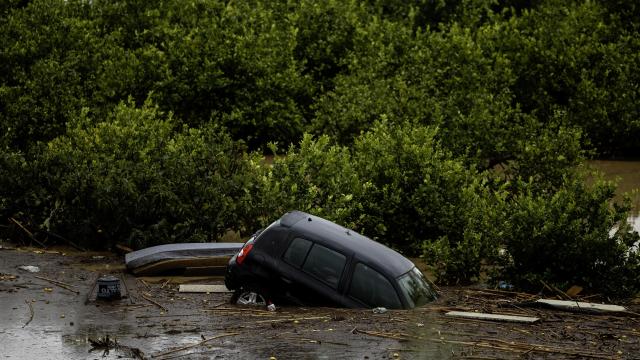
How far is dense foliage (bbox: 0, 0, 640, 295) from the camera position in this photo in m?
18.1

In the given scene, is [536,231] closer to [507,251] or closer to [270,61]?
[507,251]

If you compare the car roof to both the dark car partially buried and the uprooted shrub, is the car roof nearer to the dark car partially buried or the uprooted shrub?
the dark car partially buried

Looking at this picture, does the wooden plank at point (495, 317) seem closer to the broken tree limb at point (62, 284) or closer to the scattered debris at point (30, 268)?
the broken tree limb at point (62, 284)

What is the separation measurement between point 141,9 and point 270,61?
535cm

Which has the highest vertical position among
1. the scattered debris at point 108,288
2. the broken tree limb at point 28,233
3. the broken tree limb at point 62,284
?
the scattered debris at point 108,288

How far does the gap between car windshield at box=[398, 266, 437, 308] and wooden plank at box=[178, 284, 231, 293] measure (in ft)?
10.2

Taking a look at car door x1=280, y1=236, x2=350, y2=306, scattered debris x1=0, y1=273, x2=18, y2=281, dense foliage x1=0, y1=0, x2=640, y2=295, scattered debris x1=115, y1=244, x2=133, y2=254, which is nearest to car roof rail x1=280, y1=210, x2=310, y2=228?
car door x1=280, y1=236, x2=350, y2=306

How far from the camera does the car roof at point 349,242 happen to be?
44.1 feet

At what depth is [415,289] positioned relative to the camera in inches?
547

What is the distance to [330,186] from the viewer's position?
19.5 meters

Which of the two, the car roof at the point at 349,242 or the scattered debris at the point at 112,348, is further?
the car roof at the point at 349,242

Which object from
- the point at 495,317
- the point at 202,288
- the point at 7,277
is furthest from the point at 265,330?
the point at 7,277

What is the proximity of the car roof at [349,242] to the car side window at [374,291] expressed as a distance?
17 centimetres

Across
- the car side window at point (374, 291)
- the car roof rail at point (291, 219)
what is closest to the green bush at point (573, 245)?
the car side window at point (374, 291)
